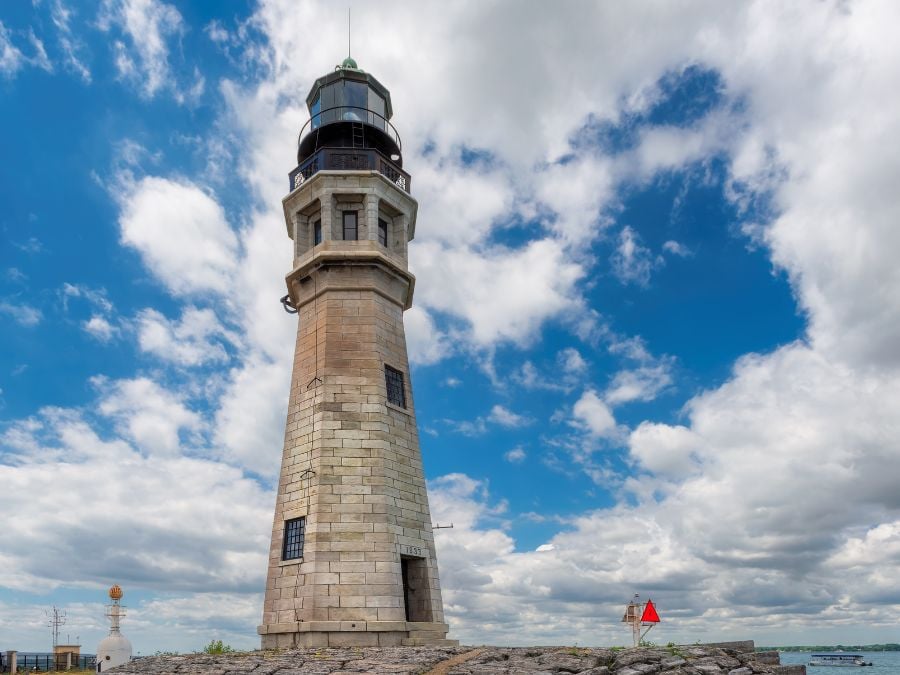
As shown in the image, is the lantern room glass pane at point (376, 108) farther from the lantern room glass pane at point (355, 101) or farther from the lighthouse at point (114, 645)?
the lighthouse at point (114, 645)

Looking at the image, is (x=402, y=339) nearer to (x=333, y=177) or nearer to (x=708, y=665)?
(x=333, y=177)

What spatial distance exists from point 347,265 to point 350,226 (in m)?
2.08

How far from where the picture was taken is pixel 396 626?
19531 mm

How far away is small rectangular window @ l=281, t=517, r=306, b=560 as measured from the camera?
2073cm

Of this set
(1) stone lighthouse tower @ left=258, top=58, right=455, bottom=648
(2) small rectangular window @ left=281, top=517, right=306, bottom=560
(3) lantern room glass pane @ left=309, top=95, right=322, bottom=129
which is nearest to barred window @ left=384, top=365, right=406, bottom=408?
(1) stone lighthouse tower @ left=258, top=58, right=455, bottom=648

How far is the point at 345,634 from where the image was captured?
1917cm

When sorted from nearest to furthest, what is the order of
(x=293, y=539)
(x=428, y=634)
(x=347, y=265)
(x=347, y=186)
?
(x=428, y=634)
(x=293, y=539)
(x=347, y=265)
(x=347, y=186)

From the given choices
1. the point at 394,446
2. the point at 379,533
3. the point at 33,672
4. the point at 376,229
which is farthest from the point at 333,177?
the point at 33,672

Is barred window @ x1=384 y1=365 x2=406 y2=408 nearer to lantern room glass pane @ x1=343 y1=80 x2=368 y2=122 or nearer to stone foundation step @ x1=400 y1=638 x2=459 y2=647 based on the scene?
stone foundation step @ x1=400 y1=638 x2=459 y2=647

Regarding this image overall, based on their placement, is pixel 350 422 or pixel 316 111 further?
pixel 316 111

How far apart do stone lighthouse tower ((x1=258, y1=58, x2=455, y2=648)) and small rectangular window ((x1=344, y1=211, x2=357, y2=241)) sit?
0.04 m

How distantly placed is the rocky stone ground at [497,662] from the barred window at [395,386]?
8.42m

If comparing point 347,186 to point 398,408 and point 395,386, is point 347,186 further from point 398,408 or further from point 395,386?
point 398,408

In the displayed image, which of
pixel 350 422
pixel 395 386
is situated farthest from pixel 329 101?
pixel 350 422
